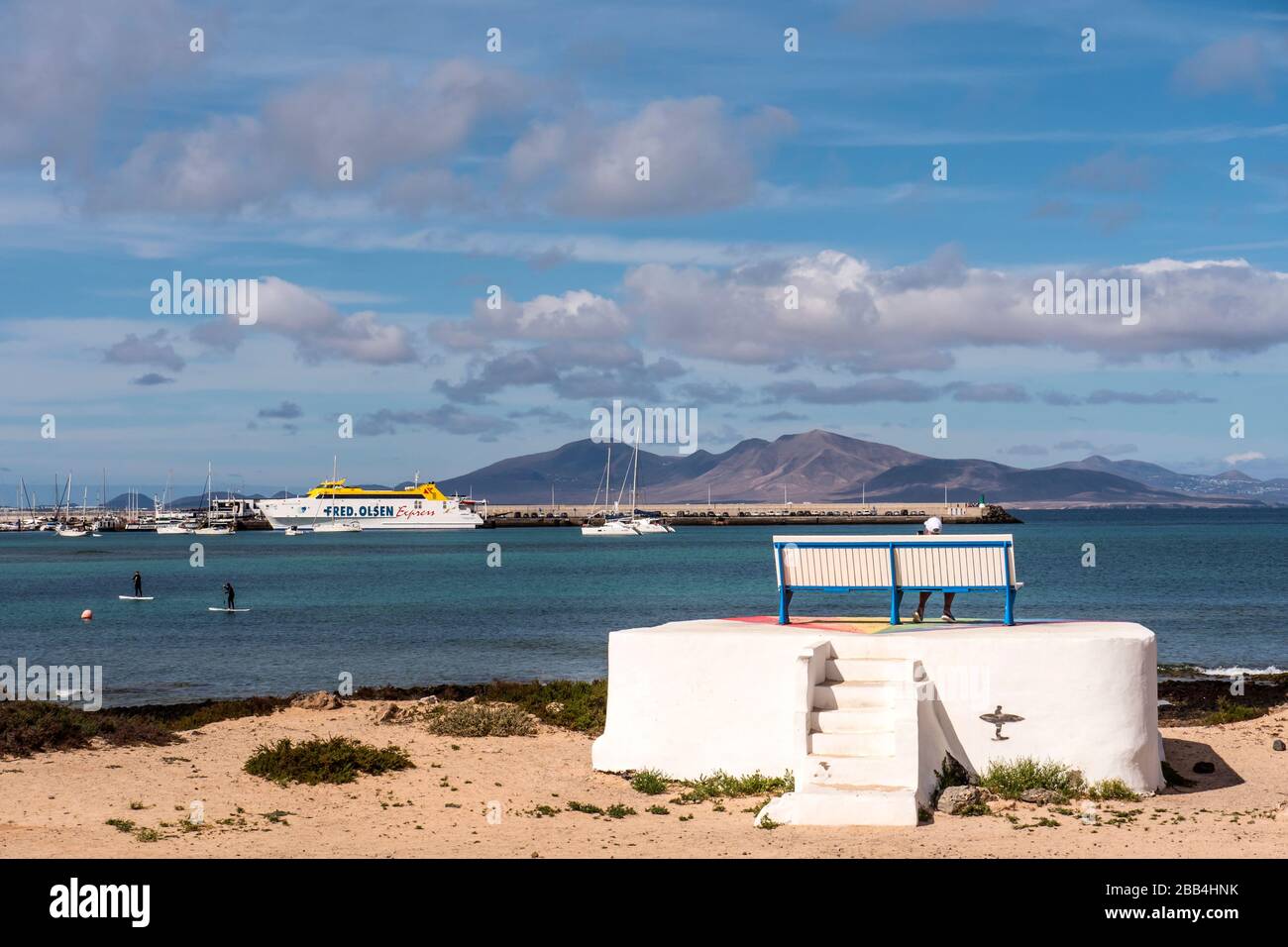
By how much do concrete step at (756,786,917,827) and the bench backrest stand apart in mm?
3230

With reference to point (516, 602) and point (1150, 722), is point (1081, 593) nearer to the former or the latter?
point (516, 602)

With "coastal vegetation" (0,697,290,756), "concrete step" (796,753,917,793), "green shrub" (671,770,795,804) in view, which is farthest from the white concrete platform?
"coastal vegetation" (0,697,290,756)

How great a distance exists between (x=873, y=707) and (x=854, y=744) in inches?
21.8

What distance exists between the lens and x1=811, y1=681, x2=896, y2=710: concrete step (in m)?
12.2

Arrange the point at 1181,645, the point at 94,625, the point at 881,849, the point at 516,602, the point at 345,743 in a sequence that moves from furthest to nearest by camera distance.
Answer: the point at 516,602
the point at 94,625
the point at 1181,645
the point at 345,743
the point at 881,849

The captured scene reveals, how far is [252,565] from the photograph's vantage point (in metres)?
88.1

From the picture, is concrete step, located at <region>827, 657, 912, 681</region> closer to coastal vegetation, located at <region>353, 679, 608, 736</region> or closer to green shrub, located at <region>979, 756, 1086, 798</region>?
green shrub, located at <region>979, 756, 1086, 798</region>

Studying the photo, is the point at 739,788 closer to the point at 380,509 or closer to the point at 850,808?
the point at 850,808

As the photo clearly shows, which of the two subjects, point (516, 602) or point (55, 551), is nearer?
point (516, 602)

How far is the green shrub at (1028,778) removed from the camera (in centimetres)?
1190

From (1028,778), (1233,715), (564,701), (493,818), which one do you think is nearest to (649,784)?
(493,818)

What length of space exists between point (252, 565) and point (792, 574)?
79.1 meters

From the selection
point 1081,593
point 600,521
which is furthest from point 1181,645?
point 600,521

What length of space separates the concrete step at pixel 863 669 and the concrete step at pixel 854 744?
→ 2.52 feet
